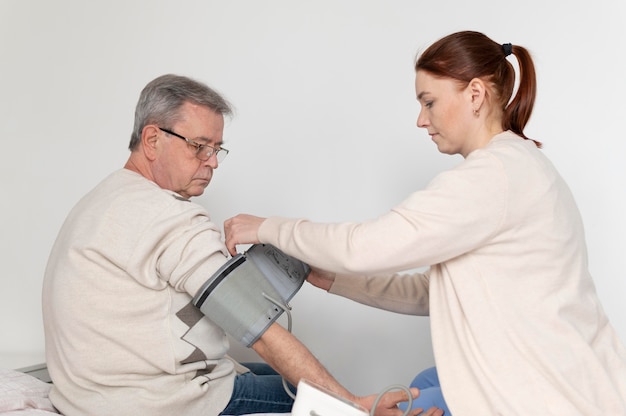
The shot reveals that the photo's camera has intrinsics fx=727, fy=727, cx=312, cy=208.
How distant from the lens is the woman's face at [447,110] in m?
1.75

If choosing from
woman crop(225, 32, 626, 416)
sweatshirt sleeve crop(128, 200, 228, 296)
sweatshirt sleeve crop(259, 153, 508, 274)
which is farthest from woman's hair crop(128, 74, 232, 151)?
sweatshirt sleeve crop(259, 153, 508, 274)

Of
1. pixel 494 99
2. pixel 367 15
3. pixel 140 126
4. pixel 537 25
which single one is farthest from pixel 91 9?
pixel 494 99

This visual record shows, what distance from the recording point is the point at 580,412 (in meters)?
1.48

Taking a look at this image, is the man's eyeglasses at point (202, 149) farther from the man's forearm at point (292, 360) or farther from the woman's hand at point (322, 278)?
the man's forearm at point (292, 360)

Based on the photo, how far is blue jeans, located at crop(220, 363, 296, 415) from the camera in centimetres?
195

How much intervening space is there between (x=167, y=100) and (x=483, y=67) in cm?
87

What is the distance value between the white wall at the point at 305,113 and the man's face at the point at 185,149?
103 centimetres

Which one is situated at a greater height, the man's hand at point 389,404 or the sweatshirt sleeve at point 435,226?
the sweatshirt sleeve at point 435,226

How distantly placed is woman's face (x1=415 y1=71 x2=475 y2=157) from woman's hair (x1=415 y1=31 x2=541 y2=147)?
2 centimetres

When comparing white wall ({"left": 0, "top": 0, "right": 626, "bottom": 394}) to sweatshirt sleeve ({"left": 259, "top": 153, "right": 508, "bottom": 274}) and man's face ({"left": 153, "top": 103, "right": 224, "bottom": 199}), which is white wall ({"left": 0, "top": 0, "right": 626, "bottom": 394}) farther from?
sweatshirt sleeve ({"left": 259, "top": 153, "right": 508, "bottom": 274})

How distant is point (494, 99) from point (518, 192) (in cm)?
32

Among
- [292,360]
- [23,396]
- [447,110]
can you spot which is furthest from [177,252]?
[447,110]

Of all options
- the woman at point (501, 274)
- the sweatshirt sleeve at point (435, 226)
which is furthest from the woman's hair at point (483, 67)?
the sweatshirt sleeve at point (435, 226)

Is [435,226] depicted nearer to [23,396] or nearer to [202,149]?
[202,149]
